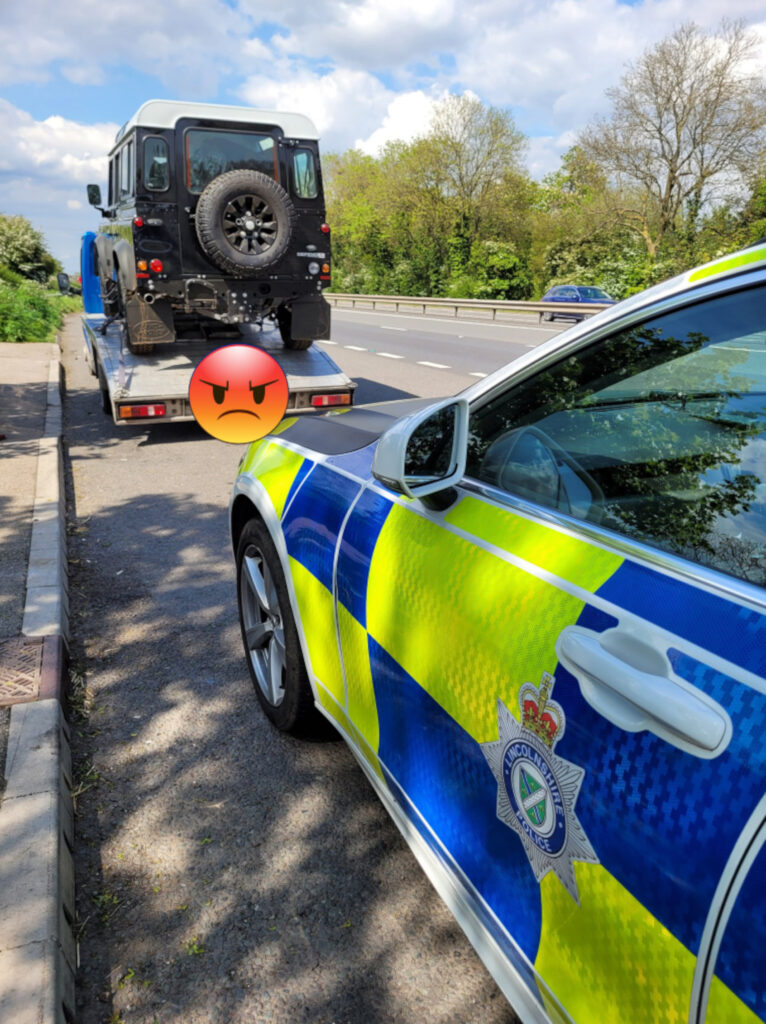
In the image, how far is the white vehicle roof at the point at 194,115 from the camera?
8195mm

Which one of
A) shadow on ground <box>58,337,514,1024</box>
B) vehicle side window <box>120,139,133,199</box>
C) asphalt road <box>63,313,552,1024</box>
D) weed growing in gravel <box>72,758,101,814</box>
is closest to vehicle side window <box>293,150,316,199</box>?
vehicle side window <box>120,139,133,199</box>

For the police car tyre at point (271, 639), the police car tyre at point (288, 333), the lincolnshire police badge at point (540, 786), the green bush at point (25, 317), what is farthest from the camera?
the green bush at point (25, 317)

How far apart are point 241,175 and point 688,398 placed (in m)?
7.46

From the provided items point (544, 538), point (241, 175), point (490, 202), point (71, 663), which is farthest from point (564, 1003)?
point (490, 202)

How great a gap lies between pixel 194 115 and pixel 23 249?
3187cm

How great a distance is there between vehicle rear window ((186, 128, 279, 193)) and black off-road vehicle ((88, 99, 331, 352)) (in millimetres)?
11

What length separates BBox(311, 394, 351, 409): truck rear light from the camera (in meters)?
8.81

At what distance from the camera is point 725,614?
45.8 inches

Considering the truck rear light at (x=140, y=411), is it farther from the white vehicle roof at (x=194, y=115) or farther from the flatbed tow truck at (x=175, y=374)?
the white vehicle roof at (x=194, y=115)

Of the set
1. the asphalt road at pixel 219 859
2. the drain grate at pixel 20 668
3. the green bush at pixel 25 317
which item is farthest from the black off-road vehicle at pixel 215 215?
the green bush at pixel 25 317

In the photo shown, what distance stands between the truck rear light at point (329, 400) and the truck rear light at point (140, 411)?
1.67m

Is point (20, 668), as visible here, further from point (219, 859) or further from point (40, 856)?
point (219, 859)

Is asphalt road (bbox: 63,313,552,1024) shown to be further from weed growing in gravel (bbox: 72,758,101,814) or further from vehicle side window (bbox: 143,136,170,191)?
vehicle side window (bbox: 143,136,170,191)

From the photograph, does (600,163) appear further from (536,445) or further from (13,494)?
(536,445)
